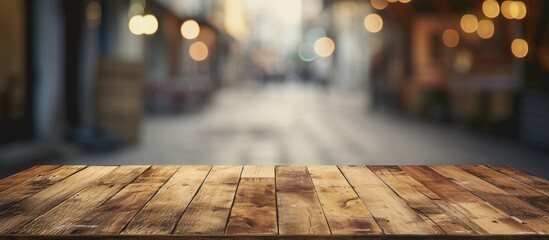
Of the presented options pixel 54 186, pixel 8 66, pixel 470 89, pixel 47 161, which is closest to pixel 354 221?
pixel 54 186

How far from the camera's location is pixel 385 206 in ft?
7.67

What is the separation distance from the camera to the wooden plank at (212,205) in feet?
6.59

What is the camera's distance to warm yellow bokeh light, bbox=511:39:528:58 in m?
10.3

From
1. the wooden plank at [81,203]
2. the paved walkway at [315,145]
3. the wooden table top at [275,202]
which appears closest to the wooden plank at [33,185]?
the wooden table top at [275,202]

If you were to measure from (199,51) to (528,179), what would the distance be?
96.5 ft

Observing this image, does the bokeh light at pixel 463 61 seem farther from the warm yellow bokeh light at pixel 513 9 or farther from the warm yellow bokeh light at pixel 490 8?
the warm yellow bokeh light at pixel 513 9

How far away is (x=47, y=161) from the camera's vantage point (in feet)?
26.6

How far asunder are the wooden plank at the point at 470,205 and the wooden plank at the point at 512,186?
19 centimetres

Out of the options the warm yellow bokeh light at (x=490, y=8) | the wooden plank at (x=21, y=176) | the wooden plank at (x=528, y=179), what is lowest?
the wooden plank at (x=21, y=176)

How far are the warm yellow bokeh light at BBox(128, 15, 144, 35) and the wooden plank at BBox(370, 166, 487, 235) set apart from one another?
1055cm

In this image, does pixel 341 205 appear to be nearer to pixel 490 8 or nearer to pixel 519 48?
pixel 519 48

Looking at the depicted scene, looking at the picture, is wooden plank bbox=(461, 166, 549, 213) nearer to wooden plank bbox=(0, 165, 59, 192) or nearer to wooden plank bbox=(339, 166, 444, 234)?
wooden plank bbox=(339, 166, 444, 234)

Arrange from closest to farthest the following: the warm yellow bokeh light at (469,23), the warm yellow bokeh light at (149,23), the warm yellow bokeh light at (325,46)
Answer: the warm yellow bokeh light at (469,23) < the warm yellow bokeh light at (149,23) < the warm yellow bokeh light at (325,46)

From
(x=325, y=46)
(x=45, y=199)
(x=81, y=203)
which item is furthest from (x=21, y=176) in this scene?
(x=325, y=46)
